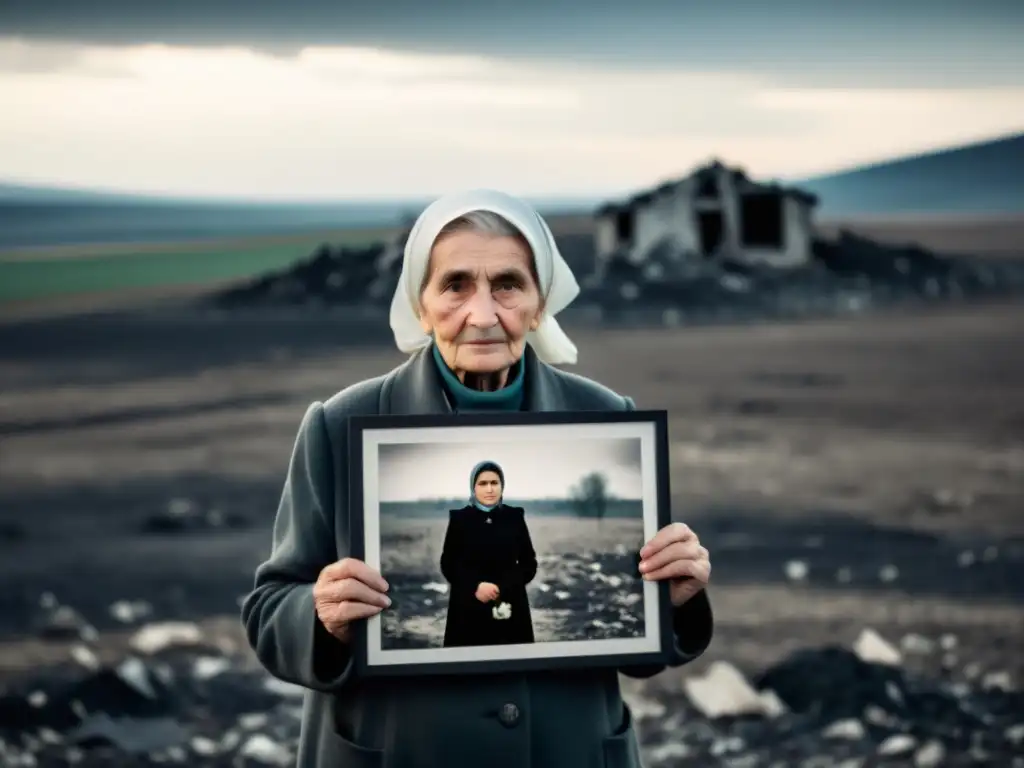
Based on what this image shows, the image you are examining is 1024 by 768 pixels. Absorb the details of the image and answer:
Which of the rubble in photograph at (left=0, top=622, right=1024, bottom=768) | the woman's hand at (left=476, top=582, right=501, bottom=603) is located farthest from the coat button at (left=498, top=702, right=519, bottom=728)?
the rubble in photograph at (left=0, top=622, right=1024, bottom=768)

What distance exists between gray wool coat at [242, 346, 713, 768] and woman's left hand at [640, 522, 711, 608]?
0.05 meters

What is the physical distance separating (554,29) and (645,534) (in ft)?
9.86

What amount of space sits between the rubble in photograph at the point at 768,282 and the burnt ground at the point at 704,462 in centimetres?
7

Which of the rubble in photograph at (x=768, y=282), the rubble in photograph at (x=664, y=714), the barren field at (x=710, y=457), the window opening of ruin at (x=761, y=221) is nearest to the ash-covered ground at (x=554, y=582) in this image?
the rubble in photograph at (x=664, y=714)

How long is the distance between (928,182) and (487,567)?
3373mm

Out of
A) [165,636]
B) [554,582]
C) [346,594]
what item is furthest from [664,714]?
[346,594]

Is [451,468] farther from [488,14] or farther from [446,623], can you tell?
[488,14]

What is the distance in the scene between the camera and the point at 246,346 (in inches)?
171

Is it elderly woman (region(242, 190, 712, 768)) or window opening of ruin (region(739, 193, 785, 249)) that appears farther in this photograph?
window opening of ruin (region(739, 193, 785, 249))

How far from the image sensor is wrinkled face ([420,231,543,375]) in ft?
4.57

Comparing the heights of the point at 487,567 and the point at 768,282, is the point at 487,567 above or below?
below

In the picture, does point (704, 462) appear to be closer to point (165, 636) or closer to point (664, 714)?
point (664, 714)

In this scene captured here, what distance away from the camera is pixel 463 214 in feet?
4.58

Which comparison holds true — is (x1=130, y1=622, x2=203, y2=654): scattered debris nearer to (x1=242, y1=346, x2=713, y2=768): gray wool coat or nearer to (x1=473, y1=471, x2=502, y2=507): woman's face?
(x1=242, y1=346, x2=713, y2=768): gray wool coat
